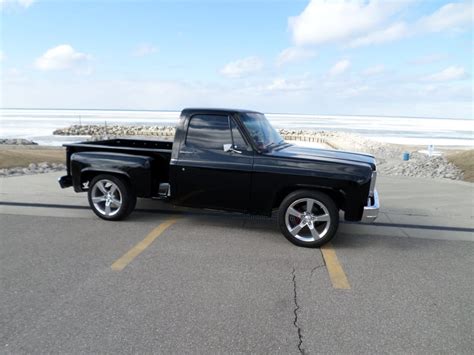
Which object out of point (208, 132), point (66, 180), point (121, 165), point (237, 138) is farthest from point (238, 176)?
point (66, 180)

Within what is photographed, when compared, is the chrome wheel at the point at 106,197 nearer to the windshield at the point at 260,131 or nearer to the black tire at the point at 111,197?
the black tire at the point at 111,197

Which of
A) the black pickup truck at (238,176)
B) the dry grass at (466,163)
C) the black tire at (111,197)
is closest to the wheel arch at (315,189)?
the black pickup truck at (238,176)

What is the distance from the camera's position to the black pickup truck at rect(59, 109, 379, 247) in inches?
207

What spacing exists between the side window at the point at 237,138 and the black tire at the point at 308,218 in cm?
99

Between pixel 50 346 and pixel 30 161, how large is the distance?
12.8m

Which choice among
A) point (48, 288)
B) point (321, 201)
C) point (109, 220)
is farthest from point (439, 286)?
point (109, 220)

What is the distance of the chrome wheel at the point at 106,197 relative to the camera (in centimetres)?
638

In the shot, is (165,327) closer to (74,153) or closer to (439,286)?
(439,286)

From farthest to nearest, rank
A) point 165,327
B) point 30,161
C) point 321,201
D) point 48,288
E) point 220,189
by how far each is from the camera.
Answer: point 30,161, point 220,189, point 321,201, point 48,288, point 165,327

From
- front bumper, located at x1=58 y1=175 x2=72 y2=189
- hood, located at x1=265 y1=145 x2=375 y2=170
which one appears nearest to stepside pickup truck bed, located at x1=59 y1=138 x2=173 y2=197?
front bumper, located at x1=58 y1=175 x2=72 y2=189

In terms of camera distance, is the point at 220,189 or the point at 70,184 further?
the point at 70,184

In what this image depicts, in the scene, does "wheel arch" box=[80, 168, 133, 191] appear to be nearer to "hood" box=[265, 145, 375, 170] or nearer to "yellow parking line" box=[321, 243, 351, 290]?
"hood" box=[265, 145, 375, 170]

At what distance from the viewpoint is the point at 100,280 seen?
4203mm

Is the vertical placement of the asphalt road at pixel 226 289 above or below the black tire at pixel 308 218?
below
